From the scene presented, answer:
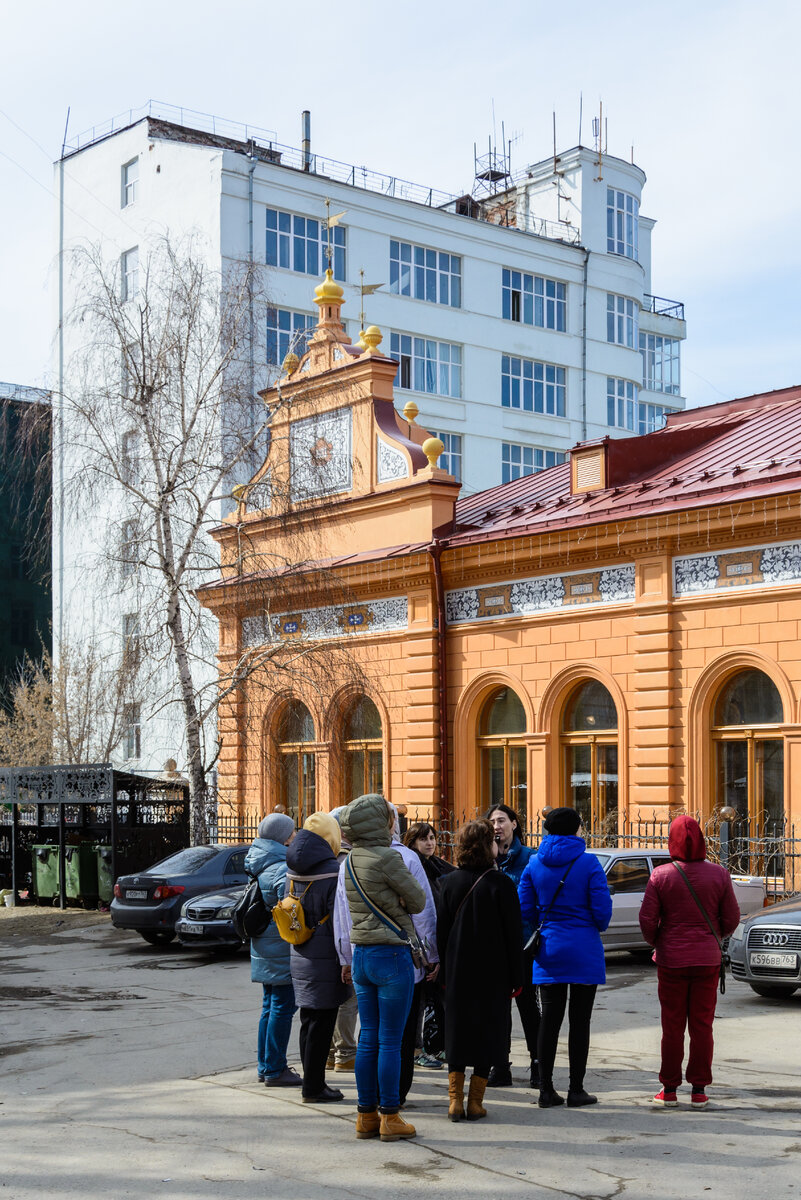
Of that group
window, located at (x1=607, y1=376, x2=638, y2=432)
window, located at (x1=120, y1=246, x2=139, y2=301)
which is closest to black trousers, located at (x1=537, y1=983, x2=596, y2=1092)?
window, located at (x1=120, y1=246, x2=139, y2=301)

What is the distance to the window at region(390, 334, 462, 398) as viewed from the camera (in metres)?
47.2

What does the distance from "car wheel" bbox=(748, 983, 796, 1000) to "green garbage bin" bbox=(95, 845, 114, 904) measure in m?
12.5

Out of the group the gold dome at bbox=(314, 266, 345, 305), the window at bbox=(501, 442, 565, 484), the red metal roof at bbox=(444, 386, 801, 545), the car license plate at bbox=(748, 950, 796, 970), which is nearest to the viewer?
the car license plate at bbox=(748, 950, 796, 970)

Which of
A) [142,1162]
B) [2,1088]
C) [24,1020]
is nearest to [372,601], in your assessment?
[24,1020]

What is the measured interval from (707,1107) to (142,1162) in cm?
332

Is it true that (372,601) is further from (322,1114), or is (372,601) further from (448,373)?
(448,373)

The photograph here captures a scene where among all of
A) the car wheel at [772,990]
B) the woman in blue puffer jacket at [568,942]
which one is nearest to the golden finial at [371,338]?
the car wheel at [772,990]

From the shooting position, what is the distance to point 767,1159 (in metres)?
7.19

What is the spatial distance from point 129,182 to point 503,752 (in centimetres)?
3234

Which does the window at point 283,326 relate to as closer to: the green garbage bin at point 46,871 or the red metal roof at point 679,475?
the red metal roof at point 679,475

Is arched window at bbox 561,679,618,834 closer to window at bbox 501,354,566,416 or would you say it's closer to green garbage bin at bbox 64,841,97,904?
green garbage bin at bbox 64,841,97,904

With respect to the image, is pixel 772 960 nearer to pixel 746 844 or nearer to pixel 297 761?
pixel 746 844

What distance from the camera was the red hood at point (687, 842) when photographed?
8.65m

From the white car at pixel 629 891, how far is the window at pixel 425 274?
33941mm
